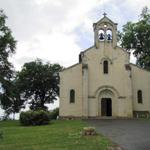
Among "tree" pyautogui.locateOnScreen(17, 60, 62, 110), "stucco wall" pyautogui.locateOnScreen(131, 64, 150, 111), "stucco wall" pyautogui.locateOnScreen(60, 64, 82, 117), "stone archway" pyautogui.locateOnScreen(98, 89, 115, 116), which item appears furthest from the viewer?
"tree" pyautogui.locateOnScreen(17, 60, 62, 110)

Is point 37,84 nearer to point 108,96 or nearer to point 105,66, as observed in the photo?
point 105,66

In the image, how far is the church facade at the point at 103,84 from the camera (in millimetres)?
45000

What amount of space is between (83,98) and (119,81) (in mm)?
4965

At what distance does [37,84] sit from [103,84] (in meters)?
23.4

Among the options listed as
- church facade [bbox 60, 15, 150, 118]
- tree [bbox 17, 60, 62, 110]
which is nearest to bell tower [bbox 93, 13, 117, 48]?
church facade [bbox 60, 15, 150, 118]

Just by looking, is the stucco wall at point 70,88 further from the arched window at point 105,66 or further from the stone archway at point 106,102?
the arched window at point 105,66

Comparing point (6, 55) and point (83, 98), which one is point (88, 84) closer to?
point (83, 98)

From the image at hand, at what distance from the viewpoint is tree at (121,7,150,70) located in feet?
182

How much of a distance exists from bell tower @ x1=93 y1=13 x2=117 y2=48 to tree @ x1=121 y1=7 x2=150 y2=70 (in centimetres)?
926

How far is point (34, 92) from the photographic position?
218 ft

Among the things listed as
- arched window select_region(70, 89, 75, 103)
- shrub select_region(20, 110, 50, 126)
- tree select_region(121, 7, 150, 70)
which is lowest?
shrub select_region(20, 110, 50, 126)

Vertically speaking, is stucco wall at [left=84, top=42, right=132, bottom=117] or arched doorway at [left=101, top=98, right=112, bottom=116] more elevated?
stucco wall at [left=84, top=42, right=132, bottom=117]

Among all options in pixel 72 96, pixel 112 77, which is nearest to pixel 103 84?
pixel 112 77

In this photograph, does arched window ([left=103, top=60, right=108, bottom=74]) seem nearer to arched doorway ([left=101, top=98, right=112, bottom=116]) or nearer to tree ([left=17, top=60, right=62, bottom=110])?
arched doorway ([left=101, top=98, right=112, bottom=116])
